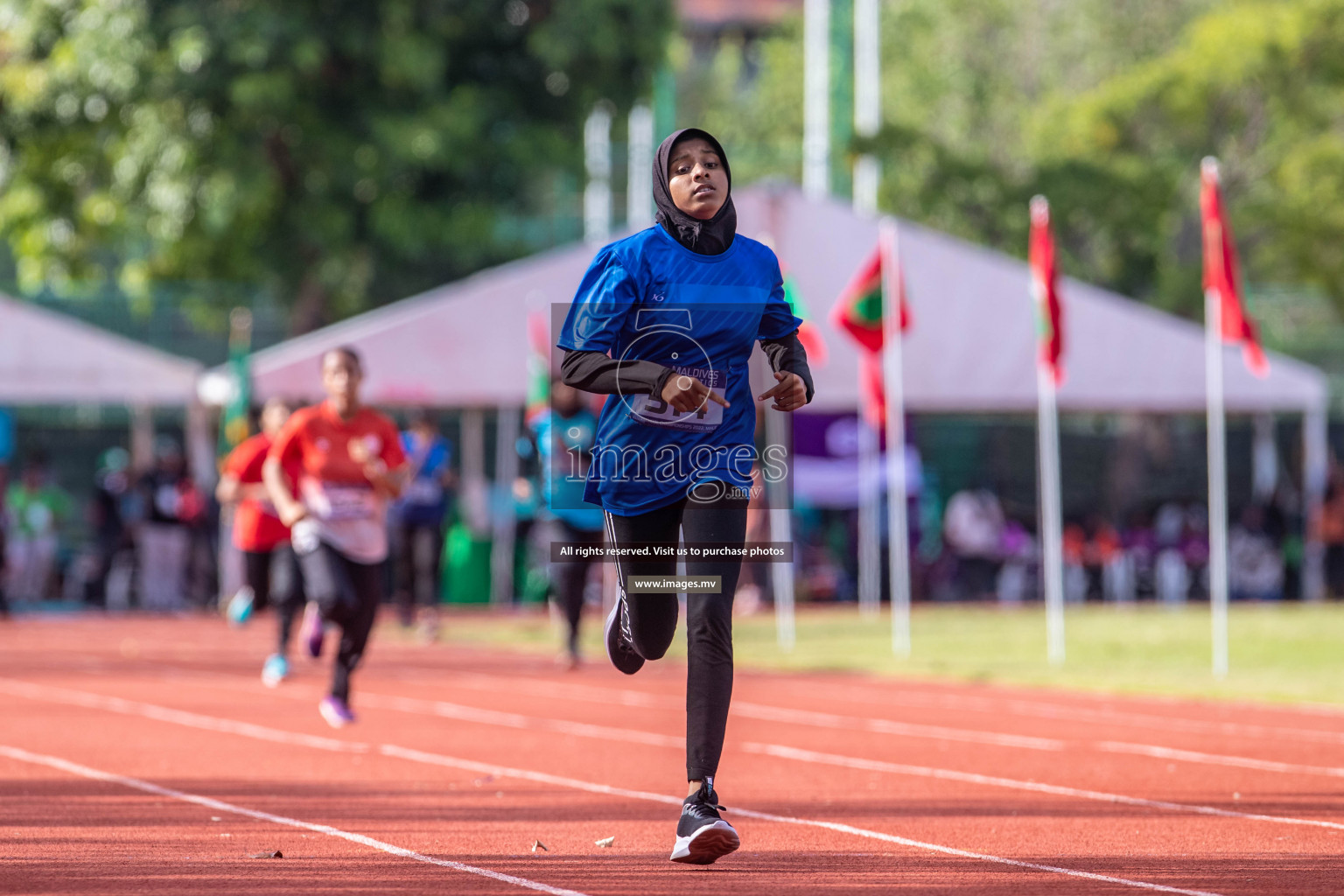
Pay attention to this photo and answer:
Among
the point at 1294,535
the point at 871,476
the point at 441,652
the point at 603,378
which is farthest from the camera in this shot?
the point at 1294,535

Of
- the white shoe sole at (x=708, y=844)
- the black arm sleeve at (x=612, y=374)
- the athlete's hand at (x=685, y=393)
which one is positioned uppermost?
the black arm sleeve at (x=612, y=374)

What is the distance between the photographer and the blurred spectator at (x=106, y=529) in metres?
24.2

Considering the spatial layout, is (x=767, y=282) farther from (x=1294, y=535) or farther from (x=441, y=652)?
(x=1294, y=535)

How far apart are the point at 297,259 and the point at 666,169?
2194cm

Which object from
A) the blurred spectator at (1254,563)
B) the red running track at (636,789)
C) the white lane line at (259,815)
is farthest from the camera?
the blurred spectator at (1254,563)

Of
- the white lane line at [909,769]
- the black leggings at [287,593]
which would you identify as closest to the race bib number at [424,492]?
the black leggings at [287,593]

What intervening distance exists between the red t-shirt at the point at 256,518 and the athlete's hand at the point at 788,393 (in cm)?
873

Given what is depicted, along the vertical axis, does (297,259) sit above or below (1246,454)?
above

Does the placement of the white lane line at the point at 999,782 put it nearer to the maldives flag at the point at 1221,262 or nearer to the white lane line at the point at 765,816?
the white lane line at the point at 765,816

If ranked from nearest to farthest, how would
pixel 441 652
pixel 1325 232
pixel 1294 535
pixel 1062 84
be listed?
pixel 441 652 < pixel 1294 535 < pixel 1325 232 < pixel 1062 84

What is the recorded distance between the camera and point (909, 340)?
913 inches

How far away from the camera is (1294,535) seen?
26.0 m

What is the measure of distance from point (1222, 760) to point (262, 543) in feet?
25.1

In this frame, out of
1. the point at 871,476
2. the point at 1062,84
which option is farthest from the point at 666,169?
the point at 1062,84
